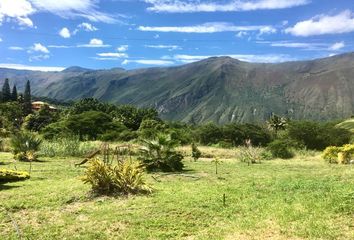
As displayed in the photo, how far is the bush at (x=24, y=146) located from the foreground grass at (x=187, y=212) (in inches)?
401

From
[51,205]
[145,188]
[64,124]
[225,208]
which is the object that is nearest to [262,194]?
[225,208]

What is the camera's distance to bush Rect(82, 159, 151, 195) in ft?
43.6

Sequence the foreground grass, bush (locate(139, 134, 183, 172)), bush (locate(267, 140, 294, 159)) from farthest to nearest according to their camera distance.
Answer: bush (locate(267, 140, 294, 159)), bush (locate(139, 134, 183, 172)), the foreground grass

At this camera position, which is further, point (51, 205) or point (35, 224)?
point (51, 205)

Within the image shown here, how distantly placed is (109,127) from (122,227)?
220 feet

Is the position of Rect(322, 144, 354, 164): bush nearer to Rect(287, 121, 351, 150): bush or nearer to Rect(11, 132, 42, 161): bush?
Rect(11, 132, 42, 161): bush

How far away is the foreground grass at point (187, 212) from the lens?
368 inches

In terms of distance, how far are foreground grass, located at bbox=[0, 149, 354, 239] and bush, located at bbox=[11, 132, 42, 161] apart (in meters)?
10.2

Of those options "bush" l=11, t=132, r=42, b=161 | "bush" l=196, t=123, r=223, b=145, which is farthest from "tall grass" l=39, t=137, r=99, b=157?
"bush" l=196, t=123, r=223, b=145

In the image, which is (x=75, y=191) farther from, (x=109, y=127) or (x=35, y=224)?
(x=109, y=127)

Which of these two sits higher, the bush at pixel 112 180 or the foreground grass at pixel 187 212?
the bush at pixel 112 180

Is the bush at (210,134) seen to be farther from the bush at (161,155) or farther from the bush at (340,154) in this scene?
the bush at (161,155)

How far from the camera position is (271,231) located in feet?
30.4

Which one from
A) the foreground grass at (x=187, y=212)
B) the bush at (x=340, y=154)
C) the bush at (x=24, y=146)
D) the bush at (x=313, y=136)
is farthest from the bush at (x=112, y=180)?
the bush at (x=313, y=136)
